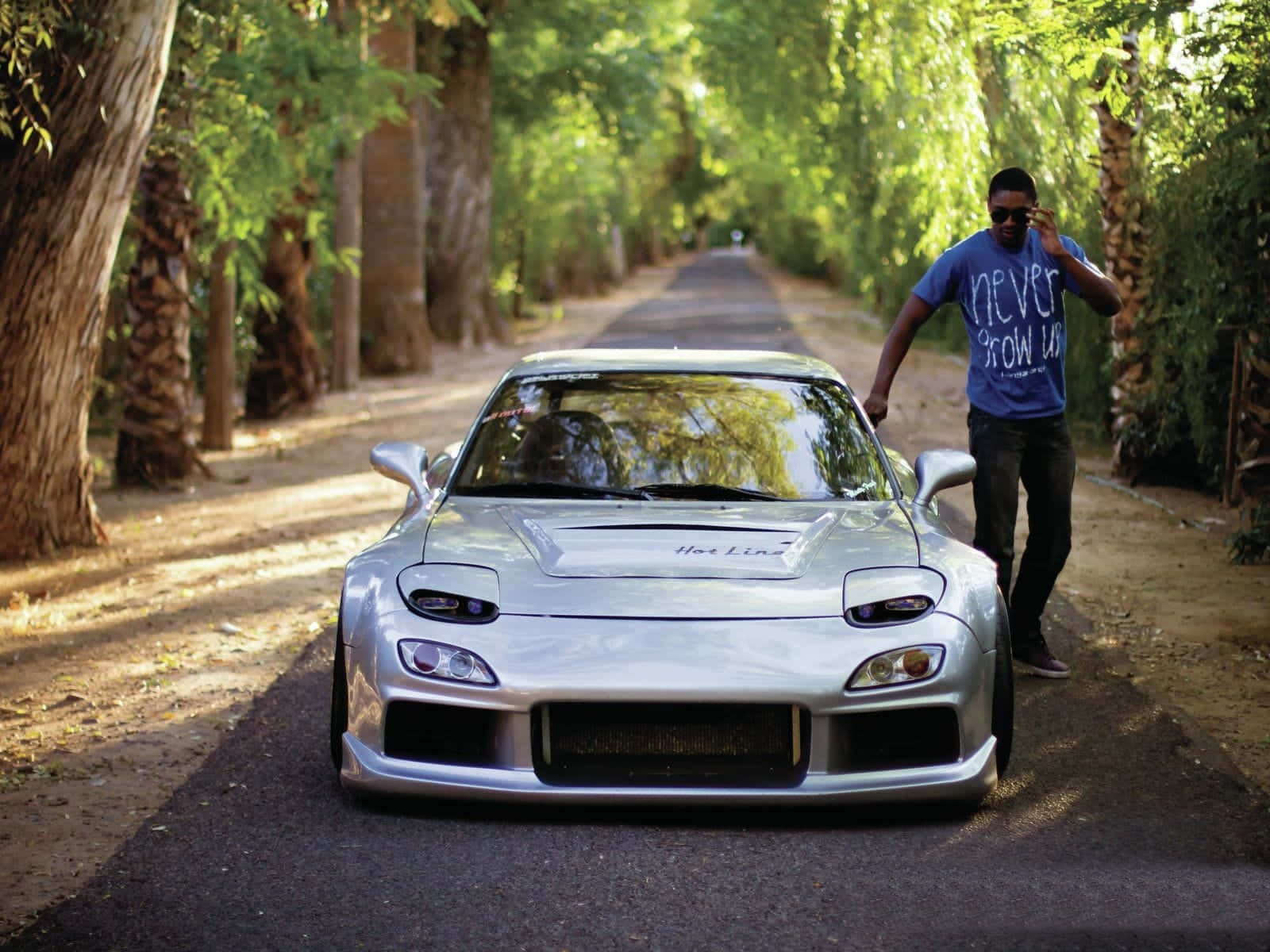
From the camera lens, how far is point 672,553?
5.23 m

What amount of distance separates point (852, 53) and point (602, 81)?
11741mm

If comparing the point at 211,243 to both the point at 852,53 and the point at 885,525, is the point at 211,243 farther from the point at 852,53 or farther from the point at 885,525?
the point at 885,525

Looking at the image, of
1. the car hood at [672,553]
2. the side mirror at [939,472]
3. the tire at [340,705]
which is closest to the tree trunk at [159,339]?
the car hood at [672,553]

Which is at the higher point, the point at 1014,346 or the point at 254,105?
the point at 254,105

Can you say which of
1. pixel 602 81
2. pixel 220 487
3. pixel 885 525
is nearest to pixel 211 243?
pixel 220 487

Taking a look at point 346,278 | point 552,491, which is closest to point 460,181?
point 346,278

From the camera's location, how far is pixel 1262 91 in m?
8.67

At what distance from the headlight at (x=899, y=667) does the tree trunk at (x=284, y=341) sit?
14493 mm

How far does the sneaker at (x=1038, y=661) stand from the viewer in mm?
7207

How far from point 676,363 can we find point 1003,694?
190 cm

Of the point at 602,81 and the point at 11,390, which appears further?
the point at 602,81

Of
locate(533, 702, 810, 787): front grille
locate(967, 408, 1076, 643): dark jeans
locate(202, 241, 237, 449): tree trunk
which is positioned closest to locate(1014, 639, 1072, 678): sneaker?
locate(967, 408, 1076, 643): dark jeans

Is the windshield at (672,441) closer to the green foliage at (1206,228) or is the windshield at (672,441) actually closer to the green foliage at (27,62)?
the green foliage at (1206,228)

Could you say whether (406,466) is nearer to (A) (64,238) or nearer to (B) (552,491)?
(B) (552,491)
